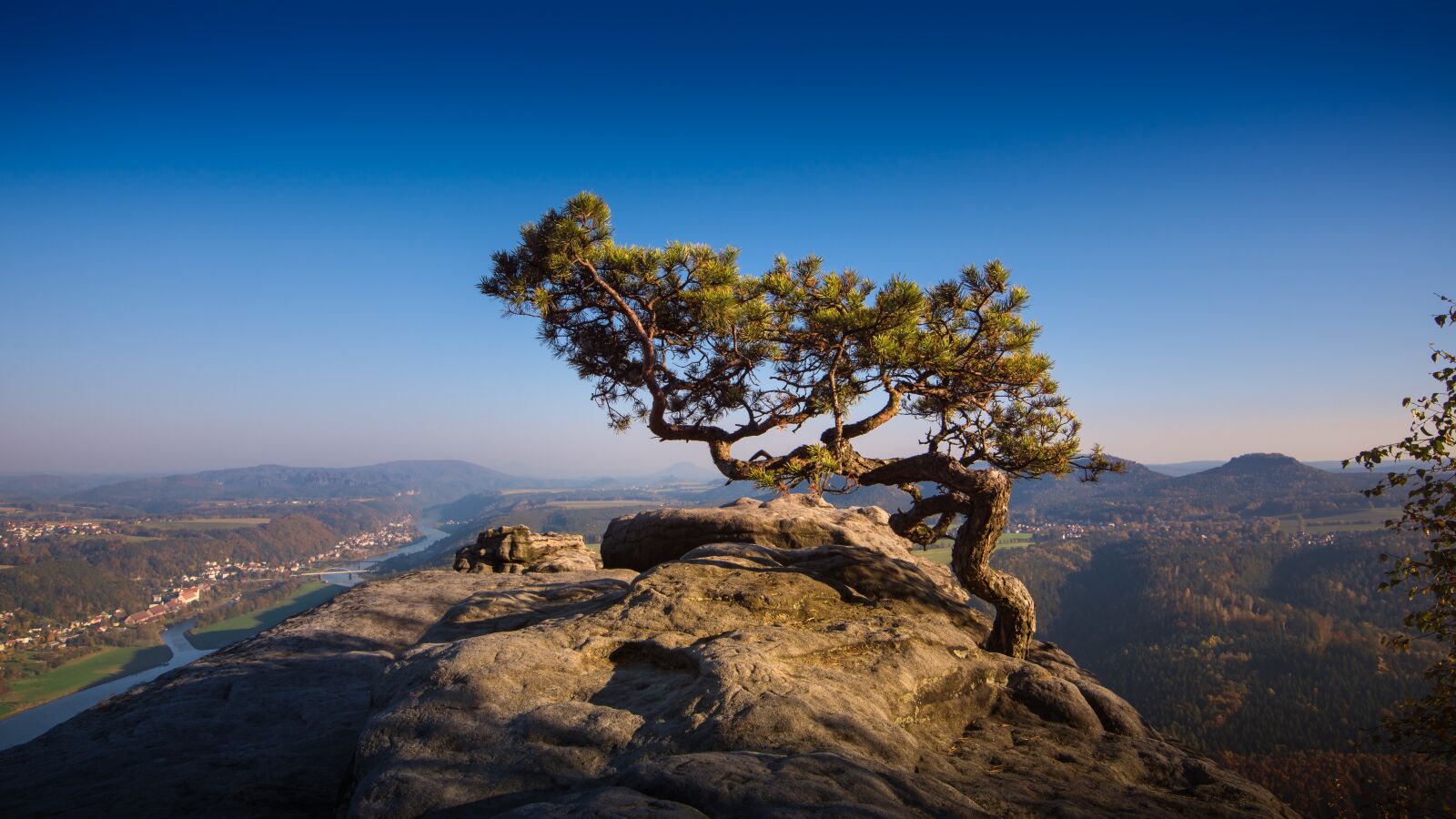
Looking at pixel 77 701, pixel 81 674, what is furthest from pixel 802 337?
pixel 81 674

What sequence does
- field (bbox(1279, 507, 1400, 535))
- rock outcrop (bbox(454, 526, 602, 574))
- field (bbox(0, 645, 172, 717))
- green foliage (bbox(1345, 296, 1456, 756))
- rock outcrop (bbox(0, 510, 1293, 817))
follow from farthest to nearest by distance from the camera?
field (bbox(1279, 507, 1400, 535)) → field (bbox(0, 645, 172, 717)) → rock outcrop (bbox(454, 526, 602, 574)) → green foliage (bbox(1345, 296, 1456, 756)) → rock outcrop (bbox(0, 510, 1293, 817))

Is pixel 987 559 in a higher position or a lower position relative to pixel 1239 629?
higher

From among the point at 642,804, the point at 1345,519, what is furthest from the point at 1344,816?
the point at 1345,519

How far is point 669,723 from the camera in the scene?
5602 millimetres

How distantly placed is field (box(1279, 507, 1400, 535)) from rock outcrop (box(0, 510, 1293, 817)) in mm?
230457

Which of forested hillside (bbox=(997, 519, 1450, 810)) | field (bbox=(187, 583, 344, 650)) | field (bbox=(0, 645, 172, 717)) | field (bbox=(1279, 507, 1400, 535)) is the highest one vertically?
field (bbox=(1279, 507, 1400, 535))

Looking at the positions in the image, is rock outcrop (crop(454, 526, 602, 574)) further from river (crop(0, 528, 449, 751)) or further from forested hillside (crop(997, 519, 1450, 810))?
forested hillside (crop(997, 519, 1450, 810))

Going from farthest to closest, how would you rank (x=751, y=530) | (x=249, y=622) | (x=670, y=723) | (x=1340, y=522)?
(x=1340, y=522), (x=249, y=622), (x=751, y=530), (x=670, y=723)

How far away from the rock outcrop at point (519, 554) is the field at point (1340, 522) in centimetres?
22774

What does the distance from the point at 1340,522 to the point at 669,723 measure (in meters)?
260

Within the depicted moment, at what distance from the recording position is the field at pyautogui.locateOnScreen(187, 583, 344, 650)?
9850cm

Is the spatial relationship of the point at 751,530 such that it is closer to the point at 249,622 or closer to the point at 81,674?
the point at 81,674

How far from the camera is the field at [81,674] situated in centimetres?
7156

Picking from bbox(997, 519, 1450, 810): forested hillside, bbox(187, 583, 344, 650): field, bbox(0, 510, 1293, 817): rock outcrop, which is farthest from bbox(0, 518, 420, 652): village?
bbox(997, 519, 1450, 810): forested hillside
